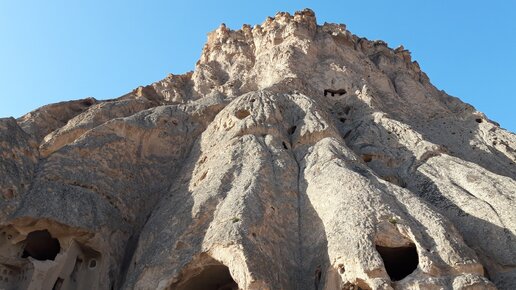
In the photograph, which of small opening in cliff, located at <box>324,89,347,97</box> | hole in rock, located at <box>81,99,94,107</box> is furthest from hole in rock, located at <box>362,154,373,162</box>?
hole in rock, located at <box>81,99,94,107</box>

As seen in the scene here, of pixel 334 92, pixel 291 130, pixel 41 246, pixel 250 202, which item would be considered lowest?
pixel 41 246

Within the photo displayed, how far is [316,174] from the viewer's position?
1800 cm

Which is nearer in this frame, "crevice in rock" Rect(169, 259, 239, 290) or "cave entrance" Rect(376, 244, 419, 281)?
"cave entrance" Rect(376, 244, 419, 281)

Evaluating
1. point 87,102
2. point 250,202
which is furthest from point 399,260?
point 87,102

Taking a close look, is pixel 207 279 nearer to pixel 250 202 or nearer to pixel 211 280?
pixel 211 280

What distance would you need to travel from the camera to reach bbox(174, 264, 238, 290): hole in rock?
14.9 m

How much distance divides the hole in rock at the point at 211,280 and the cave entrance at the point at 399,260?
4.71m

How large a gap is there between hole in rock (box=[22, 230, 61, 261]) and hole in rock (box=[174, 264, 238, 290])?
4677mm

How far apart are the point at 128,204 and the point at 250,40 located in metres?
24.9

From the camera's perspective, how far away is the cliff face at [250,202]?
13938mm

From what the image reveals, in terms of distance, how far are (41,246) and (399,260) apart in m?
11.2

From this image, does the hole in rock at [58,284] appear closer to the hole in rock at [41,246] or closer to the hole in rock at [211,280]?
the hole in rock at [41,246]

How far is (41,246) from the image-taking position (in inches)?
653

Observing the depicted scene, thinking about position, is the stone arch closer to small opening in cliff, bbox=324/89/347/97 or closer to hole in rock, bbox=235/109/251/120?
hole in rock, bbox=235/109/251/120
